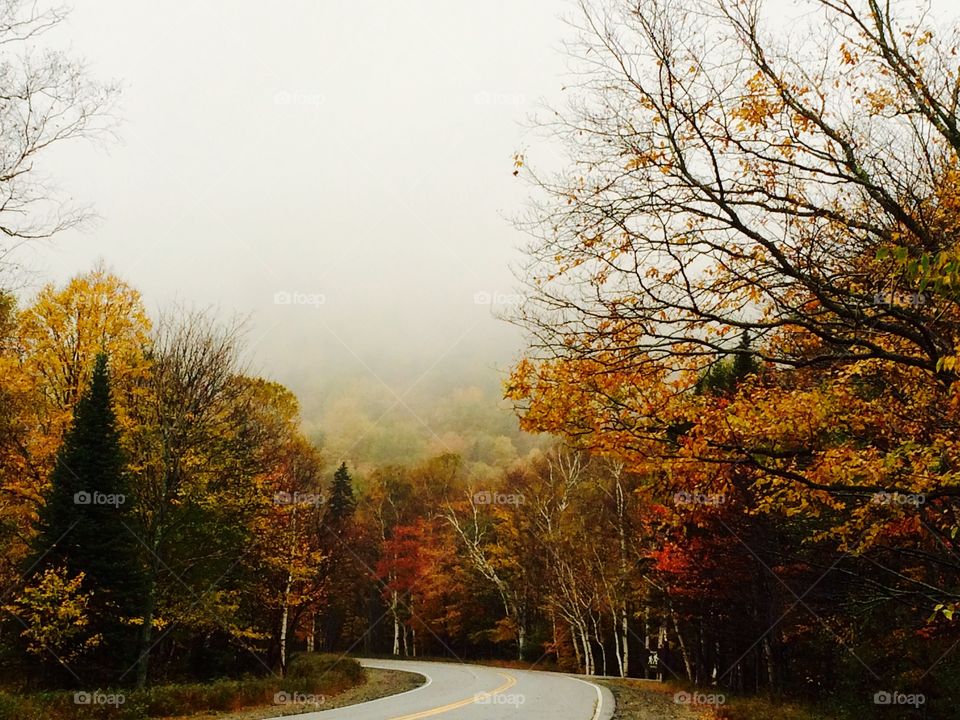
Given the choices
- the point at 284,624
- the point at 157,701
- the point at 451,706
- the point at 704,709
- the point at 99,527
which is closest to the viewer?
the point at 157,701

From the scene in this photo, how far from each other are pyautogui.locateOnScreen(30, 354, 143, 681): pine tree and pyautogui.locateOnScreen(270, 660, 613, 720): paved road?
664 cm

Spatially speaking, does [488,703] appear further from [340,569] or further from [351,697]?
[340,569]

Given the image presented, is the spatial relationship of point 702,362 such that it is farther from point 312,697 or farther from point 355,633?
point 355,633

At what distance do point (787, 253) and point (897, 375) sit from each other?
250 cm

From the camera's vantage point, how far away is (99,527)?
18141 mm

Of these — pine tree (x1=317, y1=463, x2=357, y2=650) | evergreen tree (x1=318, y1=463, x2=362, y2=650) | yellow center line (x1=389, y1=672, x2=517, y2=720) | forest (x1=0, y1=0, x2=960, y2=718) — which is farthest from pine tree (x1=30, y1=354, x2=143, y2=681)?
evergreen tree (x1=318, y1=463, x2=362, y2=650)

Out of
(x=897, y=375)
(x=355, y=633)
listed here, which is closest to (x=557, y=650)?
(x=355, y=633)

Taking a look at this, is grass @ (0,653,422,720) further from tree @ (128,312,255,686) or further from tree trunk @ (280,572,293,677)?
tree trunk @ (280,572,293,677)

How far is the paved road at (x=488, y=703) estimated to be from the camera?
13.8m

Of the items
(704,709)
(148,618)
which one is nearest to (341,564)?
(148,618)

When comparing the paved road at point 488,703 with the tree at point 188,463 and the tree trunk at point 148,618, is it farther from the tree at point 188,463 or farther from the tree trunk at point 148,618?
the tree at point 188,463

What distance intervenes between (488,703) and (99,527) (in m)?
10.7

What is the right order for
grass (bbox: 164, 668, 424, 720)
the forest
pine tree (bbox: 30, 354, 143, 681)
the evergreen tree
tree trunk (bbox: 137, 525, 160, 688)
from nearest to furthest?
the forest
grass (bbox: 164, 668, 424, 720)
tree trunk (bbox: 137, 525, 160, 688)
pine tree (bbox: 30, 354, 143, 681)
the evergreen tree

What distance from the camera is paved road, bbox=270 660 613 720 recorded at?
1382 cm
